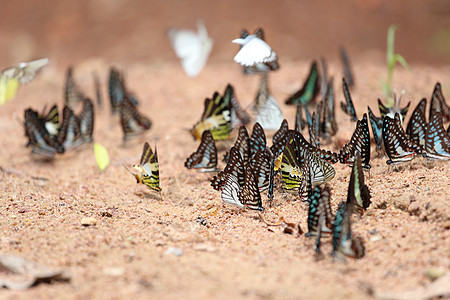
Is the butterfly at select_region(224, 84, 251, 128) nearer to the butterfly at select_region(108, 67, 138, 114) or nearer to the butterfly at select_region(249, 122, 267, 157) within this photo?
the butterfly at select_region(249, 122, 267, 157)

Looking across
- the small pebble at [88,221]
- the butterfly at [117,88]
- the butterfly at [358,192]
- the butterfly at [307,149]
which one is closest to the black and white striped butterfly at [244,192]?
the butterfly at [307,149]

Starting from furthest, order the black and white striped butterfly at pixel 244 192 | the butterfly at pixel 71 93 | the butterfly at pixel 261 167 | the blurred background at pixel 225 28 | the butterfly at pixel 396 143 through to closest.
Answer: the blurred background at pixel 225 28
the butterfly at pixel 71 93
the butterfly at pixel 261 167
the butterfly at pixel 396 143
the black and white striped butterfly at pixel 244 192

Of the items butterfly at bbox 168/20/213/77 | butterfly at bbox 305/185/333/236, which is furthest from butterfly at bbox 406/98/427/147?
butterfly at bbox 168/20/213/77

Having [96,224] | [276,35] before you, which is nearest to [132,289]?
[96,224]

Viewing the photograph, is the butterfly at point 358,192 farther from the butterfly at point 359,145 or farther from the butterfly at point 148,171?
the butterfly at point 148,171

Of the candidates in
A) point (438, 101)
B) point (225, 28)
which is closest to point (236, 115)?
point (438, 101)

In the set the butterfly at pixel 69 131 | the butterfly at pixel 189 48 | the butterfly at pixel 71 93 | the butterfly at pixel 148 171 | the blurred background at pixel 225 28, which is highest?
the blurred background at pixel 225 28

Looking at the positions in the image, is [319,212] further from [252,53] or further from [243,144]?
[252,53]

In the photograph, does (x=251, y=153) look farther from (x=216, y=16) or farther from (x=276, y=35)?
(x=216, y=16)
